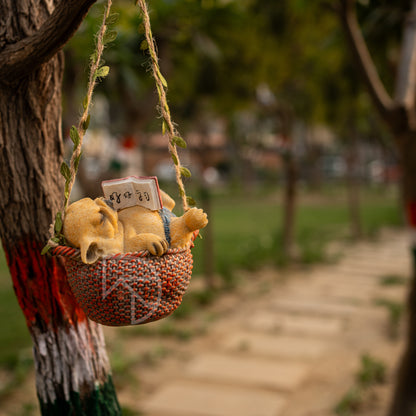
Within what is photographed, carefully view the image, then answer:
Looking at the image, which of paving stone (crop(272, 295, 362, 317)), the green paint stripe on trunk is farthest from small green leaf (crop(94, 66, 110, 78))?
paving stone (crop(272, 295, 362, 317))

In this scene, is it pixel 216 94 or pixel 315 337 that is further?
pixel 216 94

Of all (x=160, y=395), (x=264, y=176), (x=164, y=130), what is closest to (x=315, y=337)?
(x=160, y=395)

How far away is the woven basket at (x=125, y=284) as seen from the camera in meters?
1.31

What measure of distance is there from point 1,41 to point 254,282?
7.11 metres

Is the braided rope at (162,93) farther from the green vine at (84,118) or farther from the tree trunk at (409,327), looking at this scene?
the tree trunk at (409,327)

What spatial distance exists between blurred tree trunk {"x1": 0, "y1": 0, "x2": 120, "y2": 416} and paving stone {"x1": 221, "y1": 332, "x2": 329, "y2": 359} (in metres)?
3.69

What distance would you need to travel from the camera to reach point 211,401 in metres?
4.21

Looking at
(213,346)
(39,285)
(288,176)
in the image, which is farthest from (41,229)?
(288,176)

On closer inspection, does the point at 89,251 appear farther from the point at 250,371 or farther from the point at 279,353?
the point at 279,353

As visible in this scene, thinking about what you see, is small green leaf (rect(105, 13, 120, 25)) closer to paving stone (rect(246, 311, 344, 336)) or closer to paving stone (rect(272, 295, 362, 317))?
paving stone (rect(246, 311, 344, 336))

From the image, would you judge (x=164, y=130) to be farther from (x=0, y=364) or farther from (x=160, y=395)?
(x=0, y=364)

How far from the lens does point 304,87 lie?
10.8m

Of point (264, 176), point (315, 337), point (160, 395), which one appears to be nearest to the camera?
point (160, 395)

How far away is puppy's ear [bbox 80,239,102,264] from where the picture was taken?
1287 mm
